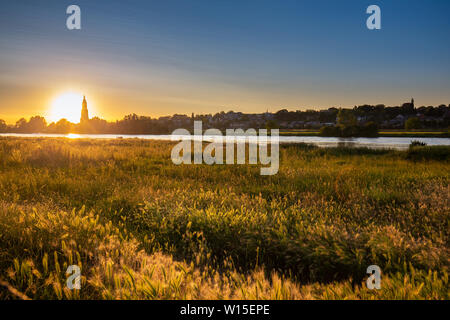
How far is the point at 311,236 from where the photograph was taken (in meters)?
3.94

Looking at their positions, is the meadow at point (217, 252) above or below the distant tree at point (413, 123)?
below

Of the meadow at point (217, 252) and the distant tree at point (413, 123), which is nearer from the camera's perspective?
the meadow at point (217, 252)

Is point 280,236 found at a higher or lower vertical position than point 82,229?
lower

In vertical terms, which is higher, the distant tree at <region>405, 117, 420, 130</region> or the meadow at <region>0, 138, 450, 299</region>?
the distant tree at <region>405, 117, 420, 130</region>

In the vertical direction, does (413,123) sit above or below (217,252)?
above

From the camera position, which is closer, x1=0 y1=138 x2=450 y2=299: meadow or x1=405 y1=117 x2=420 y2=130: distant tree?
x1=0 y1=138 x2=450 y2=299: meadow

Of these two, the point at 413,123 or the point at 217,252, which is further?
the point at 413,123

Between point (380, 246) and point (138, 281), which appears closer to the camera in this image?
point (138, 281)
